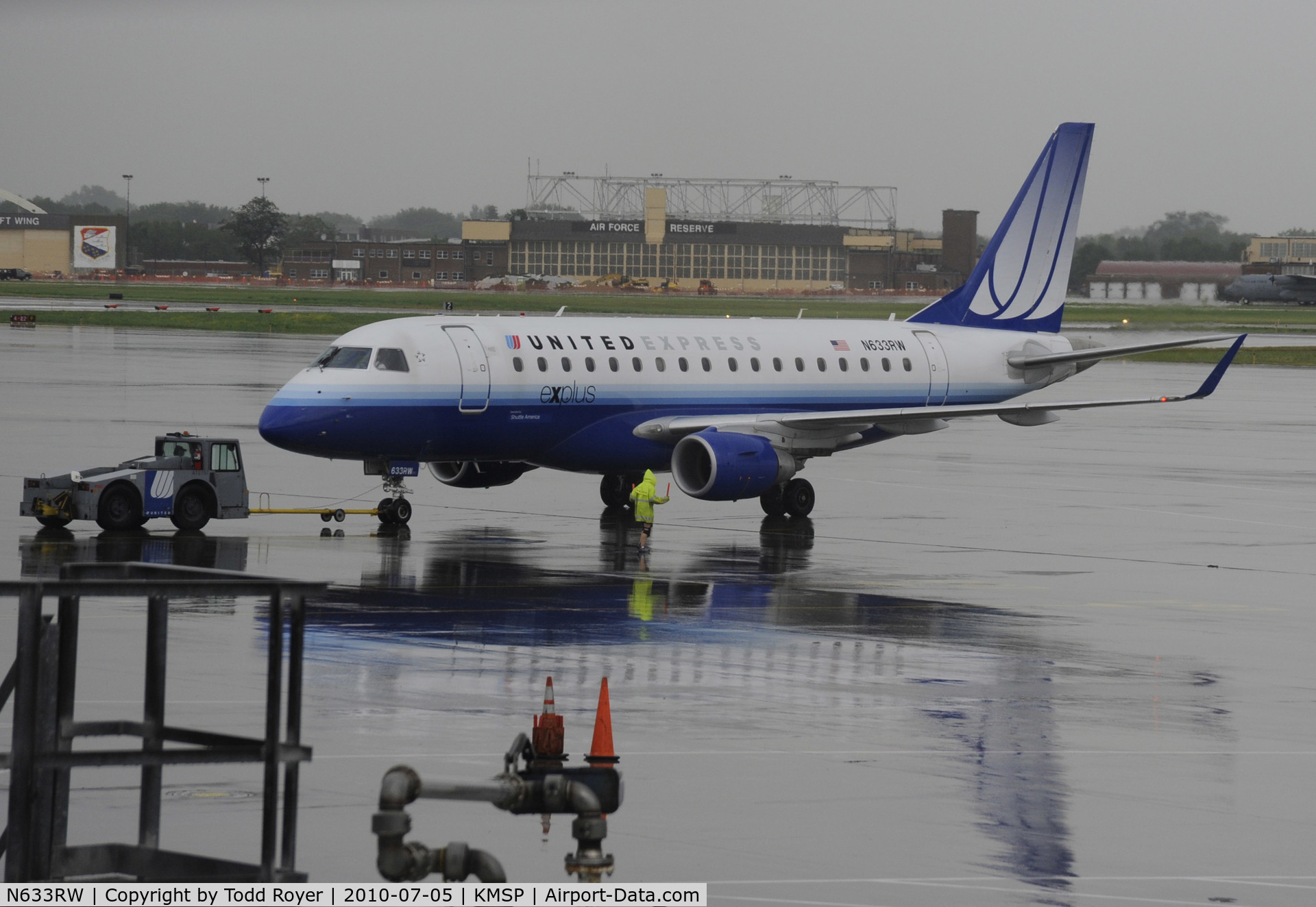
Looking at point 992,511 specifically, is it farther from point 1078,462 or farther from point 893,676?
point 893,676

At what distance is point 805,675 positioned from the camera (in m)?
21.9

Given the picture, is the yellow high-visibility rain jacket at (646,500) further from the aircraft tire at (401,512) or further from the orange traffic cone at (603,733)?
the orange traffic cone at (603,733)

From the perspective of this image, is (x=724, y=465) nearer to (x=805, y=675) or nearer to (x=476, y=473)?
(x=476, y=473)

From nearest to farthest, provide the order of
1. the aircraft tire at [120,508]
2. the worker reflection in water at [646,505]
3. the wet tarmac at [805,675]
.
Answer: the wet tarmac at [805,675]
the worker reflection in water at [646,505]
the aircraft tire at [120,508]

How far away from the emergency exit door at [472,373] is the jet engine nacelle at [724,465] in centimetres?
401

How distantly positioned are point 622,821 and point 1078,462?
40497 mm

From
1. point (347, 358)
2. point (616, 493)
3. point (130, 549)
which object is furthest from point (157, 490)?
point (616, 493)

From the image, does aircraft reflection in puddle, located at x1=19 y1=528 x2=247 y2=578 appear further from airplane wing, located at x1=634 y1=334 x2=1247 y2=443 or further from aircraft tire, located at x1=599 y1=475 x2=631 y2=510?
airplane wing, located at x1=634 y1=334 x2=1247 y2=443

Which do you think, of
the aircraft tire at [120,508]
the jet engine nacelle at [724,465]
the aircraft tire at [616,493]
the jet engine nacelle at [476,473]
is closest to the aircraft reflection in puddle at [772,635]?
the jet engine nacelle at [724,465]

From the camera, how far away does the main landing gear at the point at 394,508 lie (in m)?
35.8

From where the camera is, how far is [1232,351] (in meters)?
38.6

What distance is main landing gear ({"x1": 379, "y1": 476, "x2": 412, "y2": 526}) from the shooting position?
3584cm

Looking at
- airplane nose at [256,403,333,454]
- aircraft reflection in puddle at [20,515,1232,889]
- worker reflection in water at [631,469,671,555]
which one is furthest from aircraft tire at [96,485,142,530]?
worker reflection in water at [631,469,671,555]

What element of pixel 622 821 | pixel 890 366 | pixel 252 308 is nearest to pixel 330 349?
pixel 890 366
